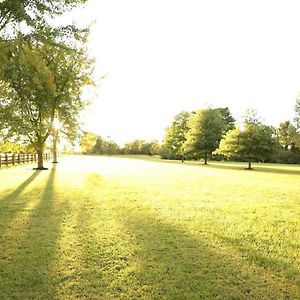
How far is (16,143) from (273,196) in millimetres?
21176

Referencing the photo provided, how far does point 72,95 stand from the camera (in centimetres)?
2845

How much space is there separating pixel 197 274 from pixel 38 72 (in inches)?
419

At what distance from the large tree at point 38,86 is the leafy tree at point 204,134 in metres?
19.8

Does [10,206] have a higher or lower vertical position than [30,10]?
Answer: lower

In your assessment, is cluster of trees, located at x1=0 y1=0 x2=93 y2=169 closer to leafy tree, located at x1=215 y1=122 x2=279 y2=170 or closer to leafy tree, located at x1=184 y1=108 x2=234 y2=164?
leafy tree, located at x1=215 y1=122 x2=279 y2=170

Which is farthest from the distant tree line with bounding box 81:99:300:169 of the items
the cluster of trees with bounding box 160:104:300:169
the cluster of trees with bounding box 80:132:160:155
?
the cluster of trees with bounding box 80:132:160:155

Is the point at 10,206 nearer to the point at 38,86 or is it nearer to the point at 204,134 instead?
the point at 38,86

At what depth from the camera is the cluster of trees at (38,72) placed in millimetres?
8781

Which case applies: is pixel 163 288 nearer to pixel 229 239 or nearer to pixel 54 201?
pixel 229 239

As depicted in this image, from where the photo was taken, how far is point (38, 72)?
12875 millimetres

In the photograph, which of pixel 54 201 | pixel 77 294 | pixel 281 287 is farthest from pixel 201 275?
pixel 54 201

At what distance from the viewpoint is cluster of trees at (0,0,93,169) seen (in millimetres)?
8781

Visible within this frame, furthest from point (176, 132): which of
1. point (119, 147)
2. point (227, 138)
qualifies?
point (119, 147)

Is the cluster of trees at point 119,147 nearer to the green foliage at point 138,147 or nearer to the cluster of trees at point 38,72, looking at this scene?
the green foliage at point 138,147
